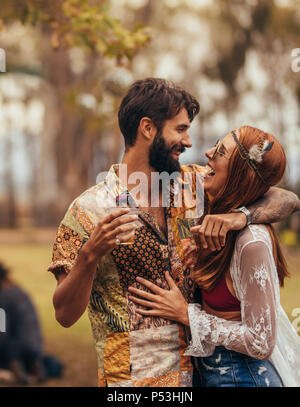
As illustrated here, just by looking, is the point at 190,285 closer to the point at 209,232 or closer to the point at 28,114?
the point at 209,232

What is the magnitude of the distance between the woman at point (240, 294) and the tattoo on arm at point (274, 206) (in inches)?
1.8

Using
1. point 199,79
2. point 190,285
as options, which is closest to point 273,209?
point 190,285

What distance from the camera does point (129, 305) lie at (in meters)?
2.36

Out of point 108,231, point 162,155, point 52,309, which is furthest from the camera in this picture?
point 52,309

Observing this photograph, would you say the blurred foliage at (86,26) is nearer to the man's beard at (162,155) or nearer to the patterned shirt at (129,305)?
the man's beard at (162,155)

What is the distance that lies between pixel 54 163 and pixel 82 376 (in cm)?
1252

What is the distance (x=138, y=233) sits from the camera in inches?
94.4

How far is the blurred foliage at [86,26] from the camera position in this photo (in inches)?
135

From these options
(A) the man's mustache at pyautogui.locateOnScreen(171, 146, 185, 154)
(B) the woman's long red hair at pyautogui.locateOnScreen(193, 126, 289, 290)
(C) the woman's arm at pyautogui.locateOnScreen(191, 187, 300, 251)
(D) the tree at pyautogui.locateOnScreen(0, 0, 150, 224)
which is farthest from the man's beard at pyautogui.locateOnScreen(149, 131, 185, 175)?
(D) the tree at pyautogui.locateOnScreen(0, 0, 150, 224)

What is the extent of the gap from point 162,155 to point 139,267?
1.95 ft

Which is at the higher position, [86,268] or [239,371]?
[86,268]

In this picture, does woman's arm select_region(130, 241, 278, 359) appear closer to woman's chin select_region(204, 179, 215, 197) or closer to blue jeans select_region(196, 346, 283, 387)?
blue jeans select_region(196, 346, 283, 387)

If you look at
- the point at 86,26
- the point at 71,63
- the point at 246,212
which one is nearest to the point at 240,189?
the point at 246,212

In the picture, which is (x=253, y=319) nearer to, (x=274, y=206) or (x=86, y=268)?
(x=274, y=206)
